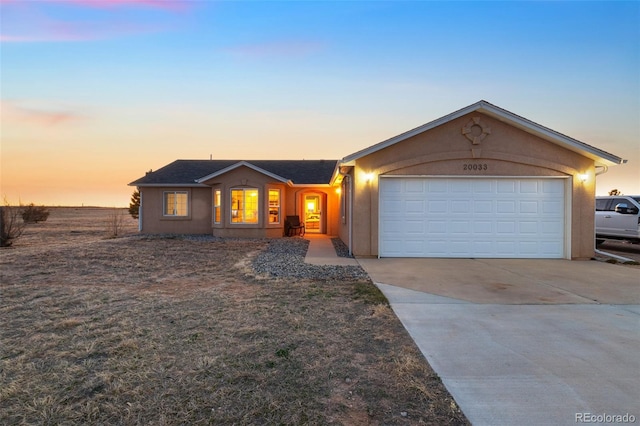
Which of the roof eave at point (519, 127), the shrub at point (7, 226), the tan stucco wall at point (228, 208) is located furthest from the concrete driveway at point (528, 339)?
the shrub at point (7, 226)

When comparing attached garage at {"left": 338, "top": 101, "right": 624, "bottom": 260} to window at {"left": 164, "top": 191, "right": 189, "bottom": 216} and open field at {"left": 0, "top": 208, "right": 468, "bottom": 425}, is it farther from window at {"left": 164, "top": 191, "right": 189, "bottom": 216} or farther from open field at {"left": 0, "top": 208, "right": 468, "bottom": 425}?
window at {"left": 164, "top": 191, "right": 189, "bottom": 216}

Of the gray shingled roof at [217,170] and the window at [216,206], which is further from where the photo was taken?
the gray shingled roof at [217,170]

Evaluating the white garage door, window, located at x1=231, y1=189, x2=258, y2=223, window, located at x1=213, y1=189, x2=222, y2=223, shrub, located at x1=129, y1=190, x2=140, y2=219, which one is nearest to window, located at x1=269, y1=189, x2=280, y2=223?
window, located at x1=231, y1=189, x2=258, y2=223

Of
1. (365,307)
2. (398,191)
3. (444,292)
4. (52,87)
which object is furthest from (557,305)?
(52,87)

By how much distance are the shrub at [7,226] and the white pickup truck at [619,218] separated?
81.6 feet

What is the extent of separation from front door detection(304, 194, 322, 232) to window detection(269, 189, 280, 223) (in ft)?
9.96

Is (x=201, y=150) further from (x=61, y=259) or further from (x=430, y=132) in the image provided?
(x=430, y=132)

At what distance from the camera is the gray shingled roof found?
18062mm

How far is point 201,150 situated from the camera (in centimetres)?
2633

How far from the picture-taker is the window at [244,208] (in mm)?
16328

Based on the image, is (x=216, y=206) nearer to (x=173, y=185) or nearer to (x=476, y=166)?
(x=173, y=185)

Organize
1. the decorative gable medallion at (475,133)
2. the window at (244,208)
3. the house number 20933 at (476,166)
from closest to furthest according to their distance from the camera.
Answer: the decorative gable medallion at (475,133) → the house number 20933 at (476,166) → the window at (244,208)

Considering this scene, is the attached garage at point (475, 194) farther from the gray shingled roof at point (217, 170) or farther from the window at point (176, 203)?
the window at point (176, 203)

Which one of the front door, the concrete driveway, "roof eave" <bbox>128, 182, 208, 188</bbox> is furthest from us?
the front door
